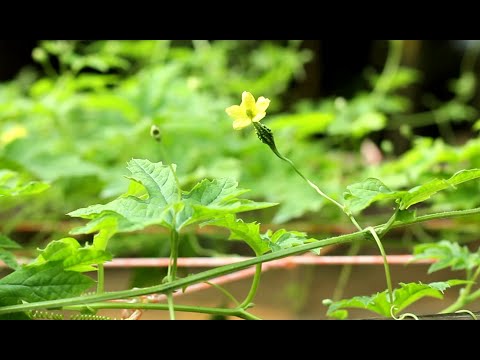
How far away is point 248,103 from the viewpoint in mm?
564

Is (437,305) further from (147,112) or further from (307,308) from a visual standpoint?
(147,112)

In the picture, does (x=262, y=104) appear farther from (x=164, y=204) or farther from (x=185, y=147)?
(x=185, y=147)

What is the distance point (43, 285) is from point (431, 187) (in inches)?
13.3

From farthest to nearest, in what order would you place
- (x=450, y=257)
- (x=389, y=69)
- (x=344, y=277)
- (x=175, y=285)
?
(x=389, y=69) → (x=344, y=277) → (x=450, y=257) → (x=175, y=285)

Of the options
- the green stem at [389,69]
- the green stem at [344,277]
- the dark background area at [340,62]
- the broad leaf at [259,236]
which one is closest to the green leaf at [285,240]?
the broad leaf at [259,236]

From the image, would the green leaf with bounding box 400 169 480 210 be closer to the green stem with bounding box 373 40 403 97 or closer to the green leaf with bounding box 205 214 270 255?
the green leaf with bounding box 205 214 270 255

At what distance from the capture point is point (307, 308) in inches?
48.5

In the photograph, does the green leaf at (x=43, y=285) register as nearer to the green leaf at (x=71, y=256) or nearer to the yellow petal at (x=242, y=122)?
the green leaf at (x=71, y=256)

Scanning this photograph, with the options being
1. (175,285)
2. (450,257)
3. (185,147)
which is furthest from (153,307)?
(185,147)

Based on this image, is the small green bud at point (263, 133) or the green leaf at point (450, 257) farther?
the green leaf at point (450, 257)

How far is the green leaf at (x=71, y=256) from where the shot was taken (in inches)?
21.0

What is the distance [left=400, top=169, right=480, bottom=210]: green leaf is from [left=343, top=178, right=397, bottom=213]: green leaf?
1 cm

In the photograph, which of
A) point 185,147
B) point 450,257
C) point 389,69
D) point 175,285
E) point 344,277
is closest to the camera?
point 175,285

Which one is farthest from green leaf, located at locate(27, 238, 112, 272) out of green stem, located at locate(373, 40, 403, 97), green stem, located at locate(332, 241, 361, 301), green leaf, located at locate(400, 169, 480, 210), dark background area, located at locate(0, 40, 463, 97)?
dark background area, located at locate(0, 40, 463, 97)
